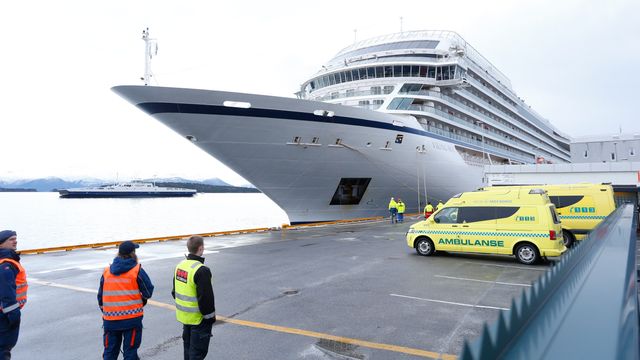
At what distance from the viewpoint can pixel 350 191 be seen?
869 inches

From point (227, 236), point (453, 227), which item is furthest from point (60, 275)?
point (453, 227)

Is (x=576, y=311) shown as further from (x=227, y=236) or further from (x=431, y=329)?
(x=227, y=236)

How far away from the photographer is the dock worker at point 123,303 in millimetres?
3721

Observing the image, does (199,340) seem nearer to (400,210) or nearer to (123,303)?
(123,303)

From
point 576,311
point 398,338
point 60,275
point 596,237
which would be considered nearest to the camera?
point 576,311

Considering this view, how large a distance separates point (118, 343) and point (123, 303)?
1.45ft

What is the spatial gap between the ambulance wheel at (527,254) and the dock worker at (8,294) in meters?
9.92

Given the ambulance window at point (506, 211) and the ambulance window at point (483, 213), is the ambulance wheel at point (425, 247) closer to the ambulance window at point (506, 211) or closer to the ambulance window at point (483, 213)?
the ambulance window at point (483, 213)

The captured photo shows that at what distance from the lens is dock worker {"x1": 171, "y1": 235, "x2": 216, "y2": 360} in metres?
3.56

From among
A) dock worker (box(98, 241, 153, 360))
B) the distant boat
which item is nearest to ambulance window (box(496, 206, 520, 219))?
dock worker (box(98, 241, 153, 360))

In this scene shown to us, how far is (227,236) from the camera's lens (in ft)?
55.7

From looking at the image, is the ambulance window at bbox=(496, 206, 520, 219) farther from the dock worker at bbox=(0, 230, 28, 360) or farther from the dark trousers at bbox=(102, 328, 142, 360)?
the dock worker at bbox=(0, 230, 28, 360)

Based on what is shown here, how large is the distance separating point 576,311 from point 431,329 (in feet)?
13.2

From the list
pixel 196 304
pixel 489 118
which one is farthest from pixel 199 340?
pixel 489 118
